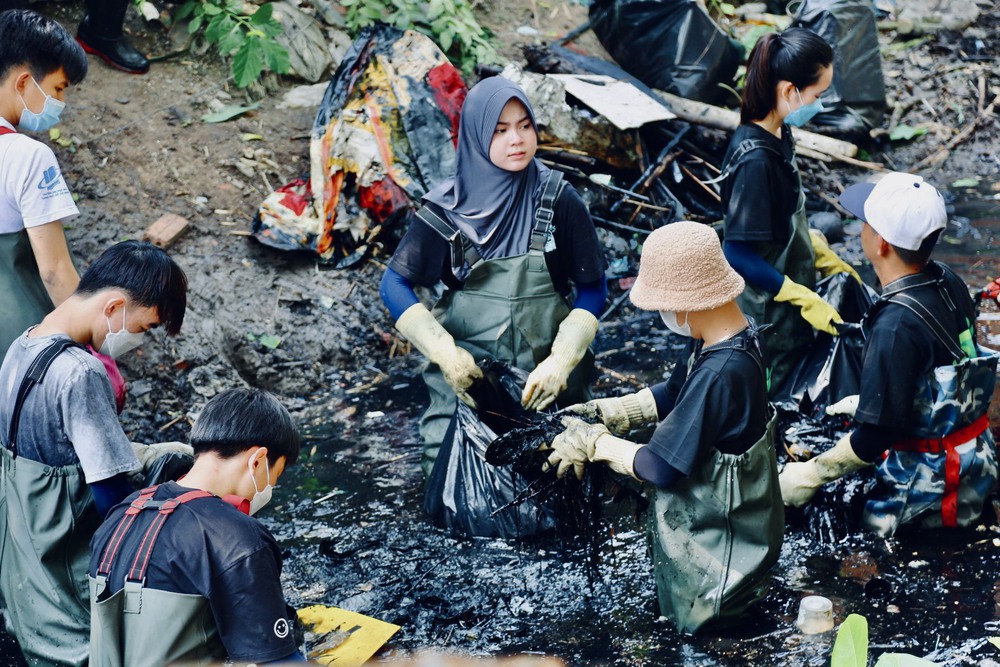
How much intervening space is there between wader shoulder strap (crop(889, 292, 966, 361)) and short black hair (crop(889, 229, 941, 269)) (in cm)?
13

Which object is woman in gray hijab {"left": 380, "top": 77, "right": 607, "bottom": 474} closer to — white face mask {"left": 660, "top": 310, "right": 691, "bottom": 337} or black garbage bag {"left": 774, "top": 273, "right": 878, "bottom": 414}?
white face mask {"left": 660, "top": 310, "right": 691, "bottom": 337}

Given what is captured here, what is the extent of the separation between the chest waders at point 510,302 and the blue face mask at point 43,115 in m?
1.50

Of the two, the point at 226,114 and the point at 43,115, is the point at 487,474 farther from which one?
the point at 226,114

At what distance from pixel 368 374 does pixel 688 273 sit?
3.26m

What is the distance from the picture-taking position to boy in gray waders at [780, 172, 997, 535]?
11.3 feet

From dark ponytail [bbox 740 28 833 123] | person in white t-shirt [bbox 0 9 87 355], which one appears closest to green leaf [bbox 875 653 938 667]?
dark ponytail [bbox 740 28 833 123]

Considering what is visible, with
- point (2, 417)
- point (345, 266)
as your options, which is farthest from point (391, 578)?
point (345, 266)

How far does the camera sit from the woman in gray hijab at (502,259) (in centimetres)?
391

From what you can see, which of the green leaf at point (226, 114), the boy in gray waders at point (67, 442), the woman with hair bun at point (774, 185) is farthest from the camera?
the green leaf at point (226, 114)

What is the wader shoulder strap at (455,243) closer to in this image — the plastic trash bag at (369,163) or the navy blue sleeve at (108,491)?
the navy blue sleeve at (108,491)

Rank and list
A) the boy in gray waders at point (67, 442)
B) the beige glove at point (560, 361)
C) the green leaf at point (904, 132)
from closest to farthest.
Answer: the boy in gray waders at point (67, 442)
the beige glove at point (560, 361)
the green leaf at point (904, 132)

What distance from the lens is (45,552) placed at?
3068 millimetres

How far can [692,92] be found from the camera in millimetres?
7922

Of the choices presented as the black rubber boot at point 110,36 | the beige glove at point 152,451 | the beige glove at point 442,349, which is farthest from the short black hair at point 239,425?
the black rubber boot at point 110,36
